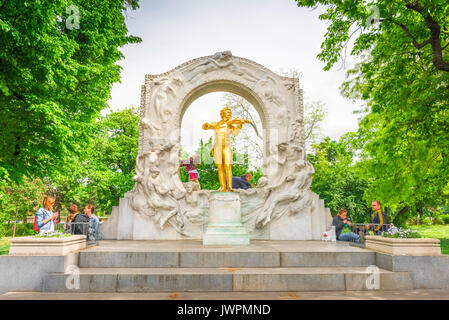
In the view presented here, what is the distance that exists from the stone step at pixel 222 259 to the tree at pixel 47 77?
496 centimetres

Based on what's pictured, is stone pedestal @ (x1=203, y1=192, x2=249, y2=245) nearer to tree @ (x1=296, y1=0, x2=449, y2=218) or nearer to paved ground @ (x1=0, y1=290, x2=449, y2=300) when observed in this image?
paved ground @ (x1=0, y1=290, x2=449, y2=300)

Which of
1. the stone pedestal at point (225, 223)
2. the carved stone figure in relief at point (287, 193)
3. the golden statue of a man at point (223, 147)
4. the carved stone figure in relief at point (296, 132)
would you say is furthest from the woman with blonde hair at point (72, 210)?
the carved stone figure in relief at point (296, 132)

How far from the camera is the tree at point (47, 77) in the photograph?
776 centimetres

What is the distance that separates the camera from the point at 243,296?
4.68 meters

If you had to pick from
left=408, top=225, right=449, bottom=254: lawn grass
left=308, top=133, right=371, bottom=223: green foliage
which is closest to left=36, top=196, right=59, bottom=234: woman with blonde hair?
left=408, top=225, right=449, bottom=254: lawn grass

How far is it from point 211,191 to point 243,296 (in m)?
5.60

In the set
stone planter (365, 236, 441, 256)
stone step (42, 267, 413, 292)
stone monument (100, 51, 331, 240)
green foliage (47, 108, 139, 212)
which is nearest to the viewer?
stone step (42, 267, 413, 292)

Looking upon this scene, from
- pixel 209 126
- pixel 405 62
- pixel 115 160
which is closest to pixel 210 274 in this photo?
pixel 209 126

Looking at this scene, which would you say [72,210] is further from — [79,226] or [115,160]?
[115,160]

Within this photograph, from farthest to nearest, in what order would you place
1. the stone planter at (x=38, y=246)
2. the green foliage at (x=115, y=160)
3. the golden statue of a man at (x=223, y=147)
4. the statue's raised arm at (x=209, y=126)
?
the green foliage at (x=115, y=160) < the statue's raised arm at (x=209, y=126) < the golden statue of a man at (x=223, y=147) < the stone planter at (x=38, y=246)

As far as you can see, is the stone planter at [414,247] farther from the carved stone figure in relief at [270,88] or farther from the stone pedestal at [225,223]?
the carved stone figure in relief at [270,88]

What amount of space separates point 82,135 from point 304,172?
872 cm

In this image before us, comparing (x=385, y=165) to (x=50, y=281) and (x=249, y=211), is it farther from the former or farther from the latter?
(x=50, y=281)

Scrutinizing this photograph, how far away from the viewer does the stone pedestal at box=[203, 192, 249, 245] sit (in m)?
8.00
